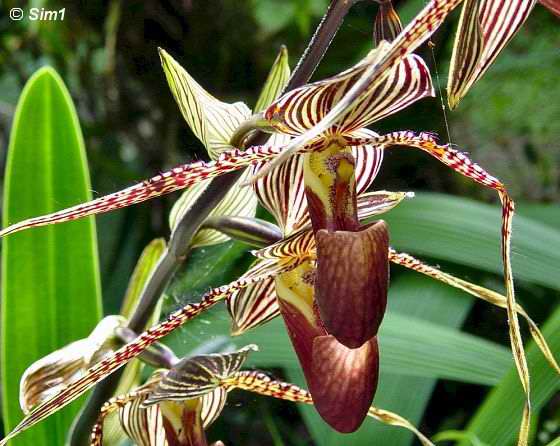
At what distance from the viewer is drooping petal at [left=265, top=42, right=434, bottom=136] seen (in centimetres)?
37

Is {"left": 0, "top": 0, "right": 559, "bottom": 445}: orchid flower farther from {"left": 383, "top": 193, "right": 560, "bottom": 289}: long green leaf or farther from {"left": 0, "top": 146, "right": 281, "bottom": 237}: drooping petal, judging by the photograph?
{"left": 383, "top": 193, "right": 560, "bottom": 289}: long green leaf

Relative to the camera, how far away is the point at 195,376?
51cm

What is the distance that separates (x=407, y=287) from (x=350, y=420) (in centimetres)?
60

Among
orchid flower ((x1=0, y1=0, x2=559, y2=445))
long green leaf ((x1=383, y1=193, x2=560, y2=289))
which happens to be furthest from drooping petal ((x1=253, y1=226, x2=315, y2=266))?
long green leaf ((x1=383, y1=193, x2=560, y2=289))

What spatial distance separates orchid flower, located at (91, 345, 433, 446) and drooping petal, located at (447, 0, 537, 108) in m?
0.25

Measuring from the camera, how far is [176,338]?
3.11 feet

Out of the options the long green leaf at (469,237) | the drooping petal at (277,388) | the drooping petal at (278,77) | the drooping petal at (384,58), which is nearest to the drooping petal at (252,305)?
the drooping petal at (277,388)

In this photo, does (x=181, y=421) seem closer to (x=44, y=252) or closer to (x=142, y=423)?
(x=142, y=423)

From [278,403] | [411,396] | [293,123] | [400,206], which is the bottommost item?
[278,403]

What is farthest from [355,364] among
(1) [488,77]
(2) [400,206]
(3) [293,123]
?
(1) [488,77]

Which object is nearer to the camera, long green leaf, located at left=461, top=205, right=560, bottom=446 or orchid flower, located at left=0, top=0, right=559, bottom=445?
orchid flower, located at left=0, top=0, right=559, bottom=445

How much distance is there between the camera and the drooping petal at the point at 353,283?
420 millimetres

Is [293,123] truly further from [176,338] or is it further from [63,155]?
[176,338]

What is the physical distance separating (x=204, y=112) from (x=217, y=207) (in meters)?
0.12
